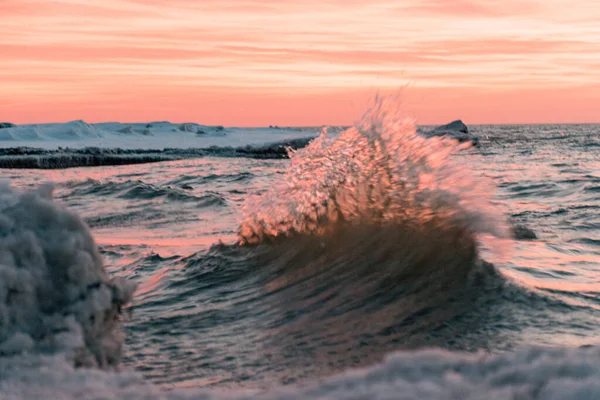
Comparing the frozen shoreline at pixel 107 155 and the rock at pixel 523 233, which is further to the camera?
the frozen shoreline at pixel 107 155

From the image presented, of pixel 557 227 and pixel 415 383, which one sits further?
pixel 557 227

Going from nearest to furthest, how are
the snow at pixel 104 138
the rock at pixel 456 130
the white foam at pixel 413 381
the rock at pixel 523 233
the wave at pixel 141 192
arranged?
the white foam at pixel 413 381 → the rock at pixel 523 233 → the wave at pixel 141 192 → the snow at pixel 104 138 → the rock at pixel 456 130

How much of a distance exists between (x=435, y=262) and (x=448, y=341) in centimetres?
155

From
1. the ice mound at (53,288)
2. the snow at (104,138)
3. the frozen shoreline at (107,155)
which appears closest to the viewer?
the ice mound at (53,288)

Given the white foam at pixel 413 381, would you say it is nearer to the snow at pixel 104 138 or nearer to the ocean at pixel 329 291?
the ocean at pixel 329 291

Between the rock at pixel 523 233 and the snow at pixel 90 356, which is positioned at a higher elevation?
the snow at pixel 90 356

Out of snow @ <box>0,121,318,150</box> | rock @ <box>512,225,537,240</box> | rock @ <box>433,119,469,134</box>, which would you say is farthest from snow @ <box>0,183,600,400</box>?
rock @ <box>433,119,469,134</box>

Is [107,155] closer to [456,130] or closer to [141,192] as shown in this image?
[141,192]

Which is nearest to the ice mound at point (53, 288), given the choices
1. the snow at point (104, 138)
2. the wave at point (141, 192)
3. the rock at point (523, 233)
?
the rock at point (523, 233)

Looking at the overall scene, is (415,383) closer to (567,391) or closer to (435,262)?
(567,391)

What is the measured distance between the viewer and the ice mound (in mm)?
2531

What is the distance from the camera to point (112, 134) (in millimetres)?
38438

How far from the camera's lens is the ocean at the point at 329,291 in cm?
214

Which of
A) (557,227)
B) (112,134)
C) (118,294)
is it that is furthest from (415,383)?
(112,134)
